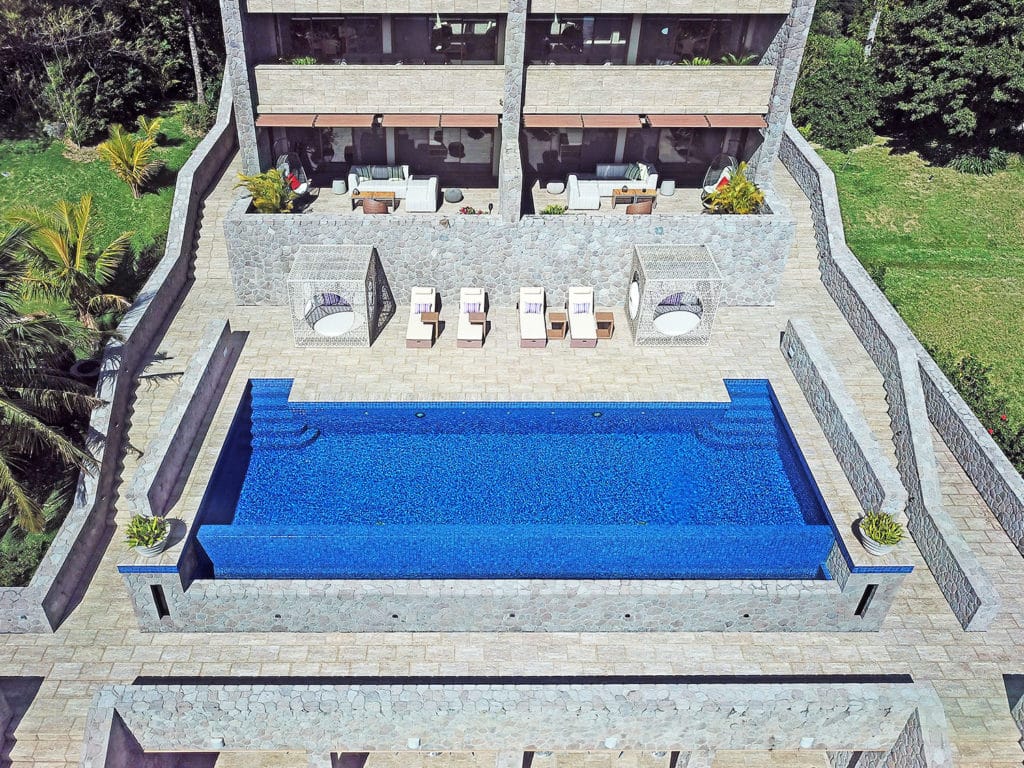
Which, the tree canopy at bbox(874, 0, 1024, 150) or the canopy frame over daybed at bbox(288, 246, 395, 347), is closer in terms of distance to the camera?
the canopy frame over daybed at bbox(288, 246, 395, 347)

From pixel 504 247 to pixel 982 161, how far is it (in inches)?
870

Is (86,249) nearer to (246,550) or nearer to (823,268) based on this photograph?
(246,550)

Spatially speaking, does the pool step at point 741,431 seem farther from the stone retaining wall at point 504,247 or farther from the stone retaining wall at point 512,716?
the stone retaining wall at point 512,716

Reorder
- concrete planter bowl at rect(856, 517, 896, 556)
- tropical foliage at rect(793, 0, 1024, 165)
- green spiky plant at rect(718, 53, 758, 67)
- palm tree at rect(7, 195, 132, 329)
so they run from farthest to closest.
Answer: tropical foliage at rect(793, 0, 1024, 165)
green spiky plant at rect(718, 53, 758, 67)
palm tree at rect(7, 195, 132, 329)
concrete planter bowl at rect(856, 517, 896, 556)

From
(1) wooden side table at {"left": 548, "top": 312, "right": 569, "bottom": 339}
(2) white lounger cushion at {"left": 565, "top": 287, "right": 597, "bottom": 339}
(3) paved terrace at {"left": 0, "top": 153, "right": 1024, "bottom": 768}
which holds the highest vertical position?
(2) white lounger cushion at {"left": 565, "top": 287, "right": 597, "bottom": 339}

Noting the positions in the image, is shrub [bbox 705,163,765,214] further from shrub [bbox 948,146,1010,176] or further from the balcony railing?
shrub [bbox 948,146,1010,176]

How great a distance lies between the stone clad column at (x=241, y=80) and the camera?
2186 centimetres

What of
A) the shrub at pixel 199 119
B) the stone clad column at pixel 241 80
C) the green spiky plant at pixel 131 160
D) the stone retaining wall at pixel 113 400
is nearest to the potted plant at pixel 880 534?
the stone retaining wall at pixel 113 400

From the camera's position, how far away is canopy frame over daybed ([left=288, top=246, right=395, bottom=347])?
68.5 ft

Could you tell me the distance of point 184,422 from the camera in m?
17.8

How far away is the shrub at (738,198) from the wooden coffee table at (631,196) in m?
2.19

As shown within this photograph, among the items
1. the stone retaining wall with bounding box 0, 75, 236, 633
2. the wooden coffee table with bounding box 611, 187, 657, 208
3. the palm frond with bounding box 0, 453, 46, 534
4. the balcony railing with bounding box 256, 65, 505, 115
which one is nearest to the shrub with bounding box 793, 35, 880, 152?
the wooden coffee table with bounding box 611, 187, 657, 208

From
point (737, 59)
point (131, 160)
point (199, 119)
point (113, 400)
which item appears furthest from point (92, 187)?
point (737, 59)

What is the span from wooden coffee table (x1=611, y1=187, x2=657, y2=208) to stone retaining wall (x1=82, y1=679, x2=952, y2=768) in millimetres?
15695
